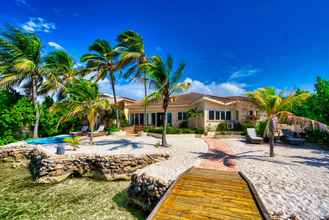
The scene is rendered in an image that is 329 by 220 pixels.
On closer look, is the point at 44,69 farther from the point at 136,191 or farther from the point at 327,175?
the point at 327,175

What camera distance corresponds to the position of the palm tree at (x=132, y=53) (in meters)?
17.6

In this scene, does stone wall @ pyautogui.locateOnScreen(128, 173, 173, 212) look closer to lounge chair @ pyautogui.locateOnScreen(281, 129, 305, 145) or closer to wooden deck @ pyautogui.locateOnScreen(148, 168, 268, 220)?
wooden deck @ pyautogui.locateOnScreen(148, 168, 268, 220)

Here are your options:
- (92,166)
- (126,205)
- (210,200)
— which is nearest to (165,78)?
(92,166)

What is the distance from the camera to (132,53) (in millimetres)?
17406

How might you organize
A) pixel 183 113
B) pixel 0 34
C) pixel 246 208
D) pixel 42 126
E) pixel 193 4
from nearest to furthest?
pixel 246 208
pixel 193 4
pixel 0 34
pixel 42 126
pixel 183 113

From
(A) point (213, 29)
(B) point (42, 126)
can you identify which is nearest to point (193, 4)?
(A) point (213, 29)

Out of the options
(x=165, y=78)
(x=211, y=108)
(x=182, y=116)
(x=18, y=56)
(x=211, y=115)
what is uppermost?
(x=18, y=56)

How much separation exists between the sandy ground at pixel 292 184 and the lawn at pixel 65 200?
3.85 metres

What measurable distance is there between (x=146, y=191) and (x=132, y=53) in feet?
50.5

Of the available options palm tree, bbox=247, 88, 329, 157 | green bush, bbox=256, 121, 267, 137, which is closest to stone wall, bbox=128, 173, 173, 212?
palm tree, bbox=247, 88, 329, 157

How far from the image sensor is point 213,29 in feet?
60.0

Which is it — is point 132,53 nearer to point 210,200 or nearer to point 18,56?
point 18,56

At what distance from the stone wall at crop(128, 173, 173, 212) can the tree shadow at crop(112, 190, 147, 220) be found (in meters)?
0.14

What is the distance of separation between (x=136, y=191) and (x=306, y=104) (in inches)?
646
